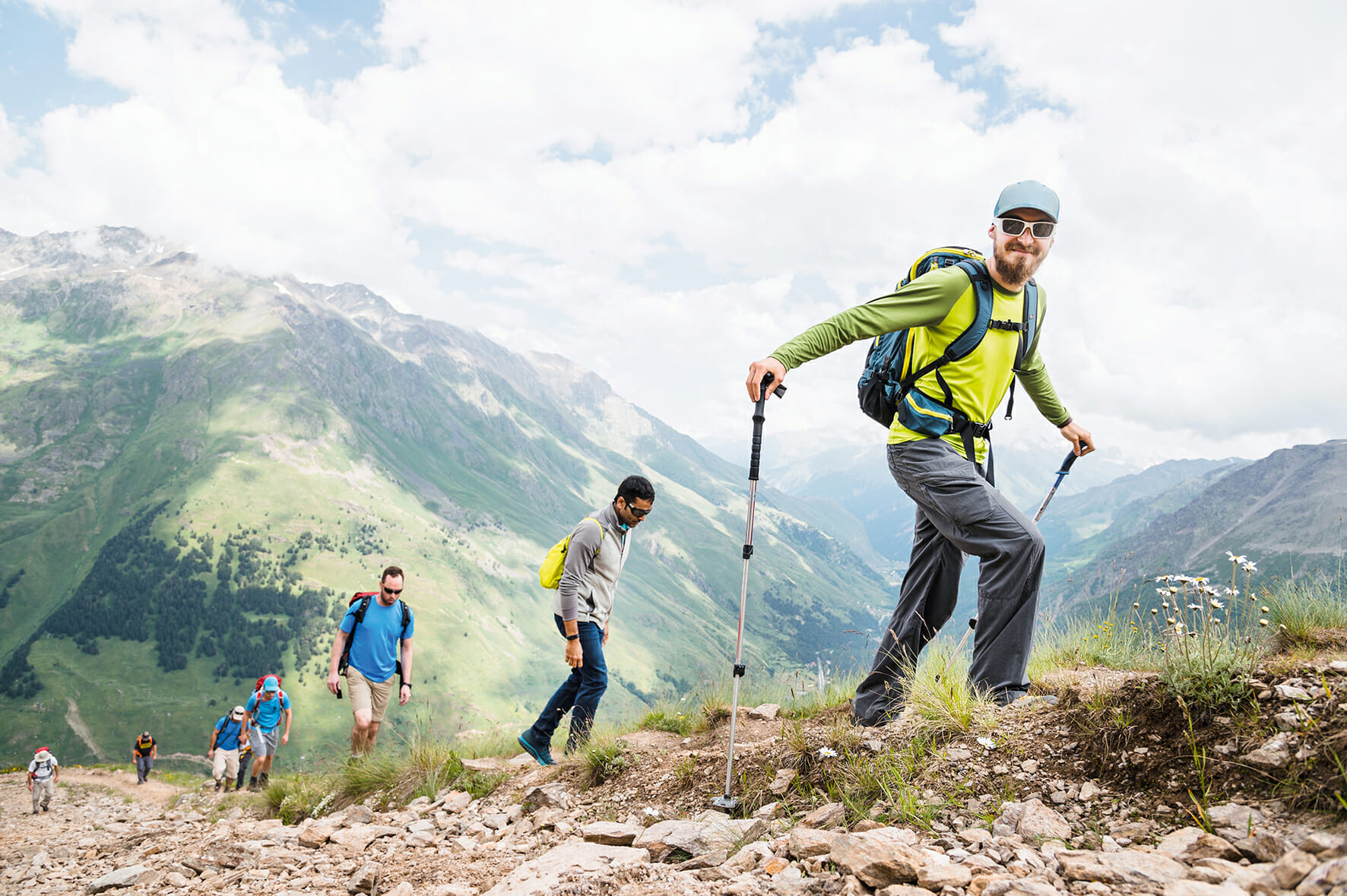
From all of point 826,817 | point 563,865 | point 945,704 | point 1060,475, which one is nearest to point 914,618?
point 945,704

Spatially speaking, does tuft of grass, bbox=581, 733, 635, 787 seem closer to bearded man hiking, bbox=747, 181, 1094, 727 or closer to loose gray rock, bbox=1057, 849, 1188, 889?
bearded man hiking, bbox=747, 181, 1094, 727

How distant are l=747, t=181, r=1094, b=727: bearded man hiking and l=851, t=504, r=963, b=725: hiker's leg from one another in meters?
0.06

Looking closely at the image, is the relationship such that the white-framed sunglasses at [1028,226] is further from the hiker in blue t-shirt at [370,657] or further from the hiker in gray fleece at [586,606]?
the hiker in blue t-shirt at [370,657]

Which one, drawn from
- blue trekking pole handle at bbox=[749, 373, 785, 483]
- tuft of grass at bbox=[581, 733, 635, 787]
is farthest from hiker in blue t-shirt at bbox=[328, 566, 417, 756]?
blue trekking pole handle at bbox=[749, 373, 785, 483]

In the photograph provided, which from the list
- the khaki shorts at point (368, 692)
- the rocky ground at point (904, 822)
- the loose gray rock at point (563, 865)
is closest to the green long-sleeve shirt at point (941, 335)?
the rocky ground at point (904, 822)

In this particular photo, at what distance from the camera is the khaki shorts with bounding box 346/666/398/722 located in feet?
32.3

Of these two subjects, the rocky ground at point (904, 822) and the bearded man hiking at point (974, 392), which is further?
the bearded man hiking at point (974, 392)

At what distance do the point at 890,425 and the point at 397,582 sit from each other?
8.27 meters

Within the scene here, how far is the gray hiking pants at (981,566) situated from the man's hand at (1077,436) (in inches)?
58.8

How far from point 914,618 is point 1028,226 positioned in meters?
2.91

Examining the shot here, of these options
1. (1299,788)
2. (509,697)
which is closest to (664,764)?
(1299,788)

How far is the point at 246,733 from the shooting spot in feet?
60.6

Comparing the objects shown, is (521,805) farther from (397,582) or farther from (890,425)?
(397,582)

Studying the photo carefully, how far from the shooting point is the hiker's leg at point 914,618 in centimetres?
513
